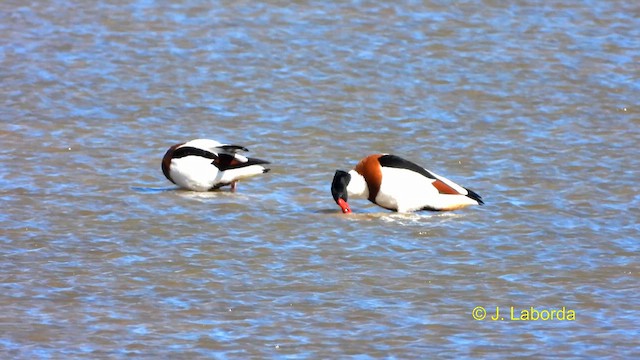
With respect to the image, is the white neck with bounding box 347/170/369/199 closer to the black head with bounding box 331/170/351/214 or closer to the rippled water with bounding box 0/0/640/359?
the black head with bounding box 331/170/351/214

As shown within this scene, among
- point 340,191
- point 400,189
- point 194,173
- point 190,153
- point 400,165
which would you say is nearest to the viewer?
point 340,191

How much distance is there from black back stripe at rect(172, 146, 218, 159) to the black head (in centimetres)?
129

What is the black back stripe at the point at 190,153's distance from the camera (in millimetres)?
12352

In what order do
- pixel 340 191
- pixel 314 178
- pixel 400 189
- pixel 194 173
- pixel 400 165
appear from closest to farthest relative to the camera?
1. pixel 340 191
2. pixel 400 189
3. pixel 400 165
4. pixel 194 173
5. pixel 314 178

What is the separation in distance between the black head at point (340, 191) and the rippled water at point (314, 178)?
165 mm

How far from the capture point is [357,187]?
11.8 metres

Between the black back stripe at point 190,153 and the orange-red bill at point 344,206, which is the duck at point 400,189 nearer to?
the orange-red bill at point 344,206

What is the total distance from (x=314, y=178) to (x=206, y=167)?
40.6 inches

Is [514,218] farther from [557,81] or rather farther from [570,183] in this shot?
[557,81]

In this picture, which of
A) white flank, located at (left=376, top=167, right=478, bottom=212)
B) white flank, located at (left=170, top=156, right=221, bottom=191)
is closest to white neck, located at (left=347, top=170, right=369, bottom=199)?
white flank, located at (left=376, top=167, right=478, bottom=212)

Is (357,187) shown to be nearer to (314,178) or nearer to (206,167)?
(314,178)

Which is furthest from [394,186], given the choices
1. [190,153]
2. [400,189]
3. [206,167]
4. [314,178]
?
[190,153]

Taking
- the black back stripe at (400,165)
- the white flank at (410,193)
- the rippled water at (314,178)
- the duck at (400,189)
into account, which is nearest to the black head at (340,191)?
the duck at (400,189)

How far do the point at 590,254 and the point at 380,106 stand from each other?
529 centimetres
